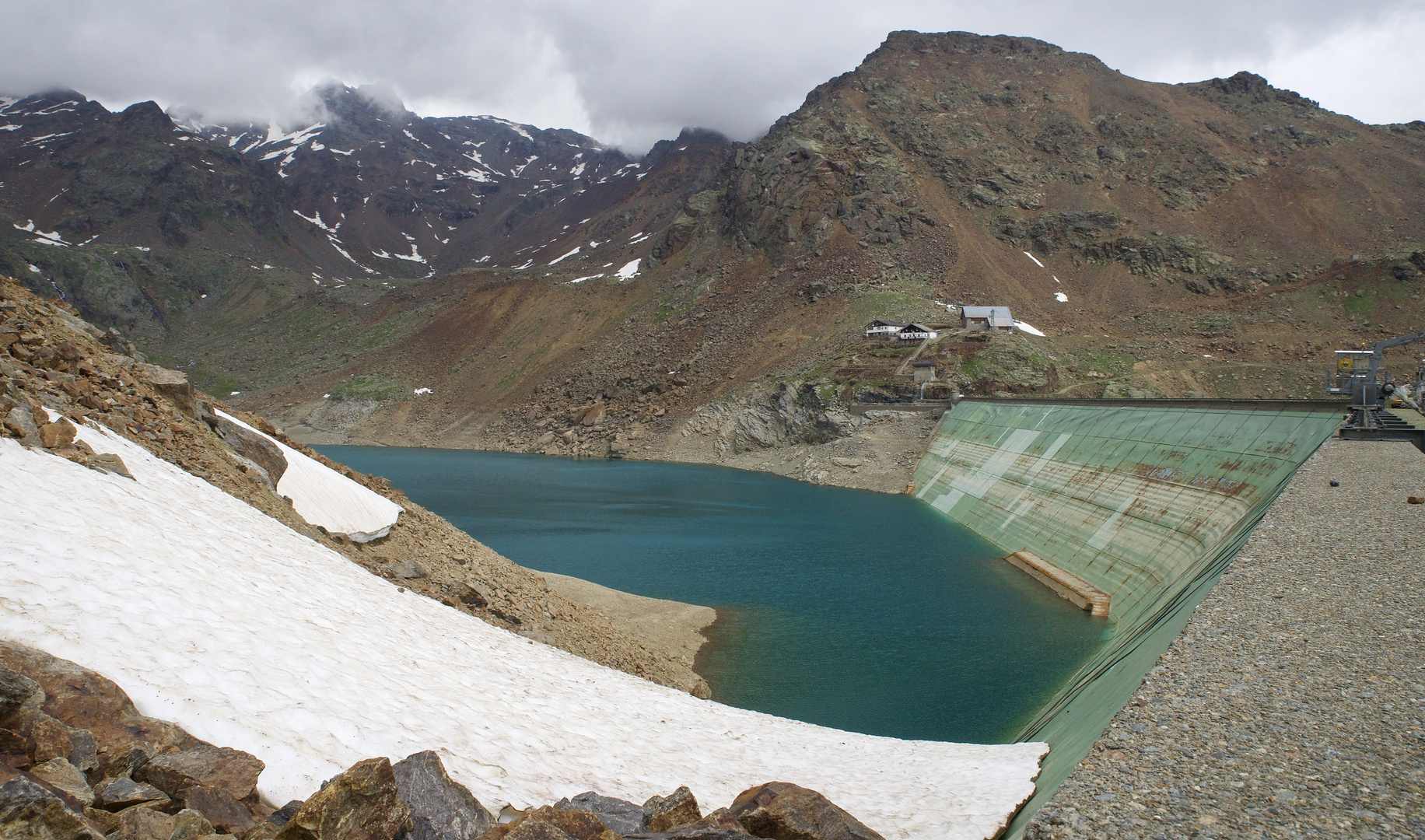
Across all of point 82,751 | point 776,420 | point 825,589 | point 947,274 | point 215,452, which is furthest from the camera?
point 947,274

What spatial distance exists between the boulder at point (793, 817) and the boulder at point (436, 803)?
1957 mm

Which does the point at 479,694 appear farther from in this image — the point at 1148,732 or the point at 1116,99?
the point at 1116,99

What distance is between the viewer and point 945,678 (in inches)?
768

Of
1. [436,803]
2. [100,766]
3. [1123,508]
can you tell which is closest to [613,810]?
[436,803]

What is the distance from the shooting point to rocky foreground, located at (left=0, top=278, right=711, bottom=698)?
33.9ft

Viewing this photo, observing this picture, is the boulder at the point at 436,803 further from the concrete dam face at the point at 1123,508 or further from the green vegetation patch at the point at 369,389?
the green vegetation patch at the point at 369,389

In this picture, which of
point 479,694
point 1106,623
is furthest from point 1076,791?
point 1106,623

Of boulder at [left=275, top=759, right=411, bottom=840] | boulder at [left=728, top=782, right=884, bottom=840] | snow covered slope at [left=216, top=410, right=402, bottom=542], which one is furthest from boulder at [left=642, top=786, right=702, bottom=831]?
snow covered slope at [left=216, top=410, right=402, bottom=542]

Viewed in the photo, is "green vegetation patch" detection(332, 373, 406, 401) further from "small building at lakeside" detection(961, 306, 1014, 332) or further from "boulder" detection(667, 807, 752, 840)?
"boulder" detection(667, 807, 752, 840)

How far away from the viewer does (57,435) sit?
29.7 ft

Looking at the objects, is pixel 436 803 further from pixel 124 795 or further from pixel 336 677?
pixel 336 677

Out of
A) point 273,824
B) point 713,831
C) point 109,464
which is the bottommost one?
point 273,824

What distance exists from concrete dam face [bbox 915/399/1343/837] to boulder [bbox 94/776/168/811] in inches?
288

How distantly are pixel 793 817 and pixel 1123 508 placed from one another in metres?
28.3
